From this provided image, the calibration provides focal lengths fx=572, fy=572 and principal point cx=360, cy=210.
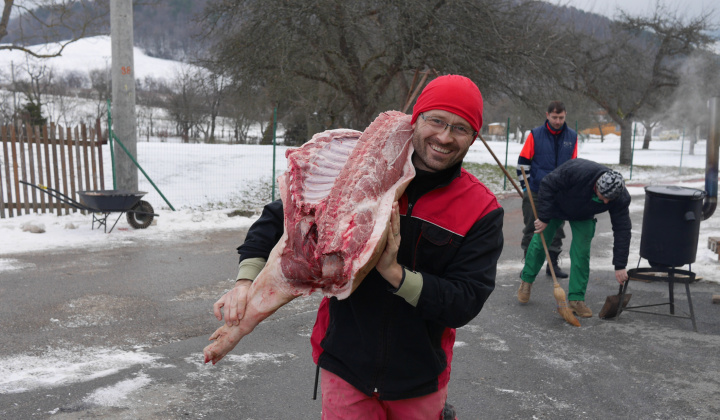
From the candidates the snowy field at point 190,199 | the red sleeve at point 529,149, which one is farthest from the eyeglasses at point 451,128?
the snowy field at point 190,199

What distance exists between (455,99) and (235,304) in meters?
1.03

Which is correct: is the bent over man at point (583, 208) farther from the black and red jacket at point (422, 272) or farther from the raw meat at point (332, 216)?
the raw meat at point (332, 216)

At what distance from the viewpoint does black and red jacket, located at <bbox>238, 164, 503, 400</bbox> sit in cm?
191

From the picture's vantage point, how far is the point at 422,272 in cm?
187

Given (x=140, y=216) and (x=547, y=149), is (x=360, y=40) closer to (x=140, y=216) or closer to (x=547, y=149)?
(x=140, y=216)

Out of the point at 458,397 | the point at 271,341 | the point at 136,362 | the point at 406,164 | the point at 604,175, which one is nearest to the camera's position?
the point at 406,164

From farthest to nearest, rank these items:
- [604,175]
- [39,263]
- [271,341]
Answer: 1. [39,263]
2. [604,175]
3. [271,341]

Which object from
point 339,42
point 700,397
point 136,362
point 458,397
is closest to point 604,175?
point 700,397

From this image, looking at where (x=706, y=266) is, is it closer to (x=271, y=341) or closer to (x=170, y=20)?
(x=271, y=341)

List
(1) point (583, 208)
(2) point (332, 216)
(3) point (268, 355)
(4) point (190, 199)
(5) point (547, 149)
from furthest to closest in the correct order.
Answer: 1. (4) point (190, 199)
2. (5) point (547, 149)
3. (1) point (583, 208)
4. (3) point (268, 355)
5. (2) point (332, 216)

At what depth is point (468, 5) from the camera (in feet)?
50.2

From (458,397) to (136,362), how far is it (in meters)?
2.42

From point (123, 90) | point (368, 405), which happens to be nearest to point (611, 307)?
point (368, 405)

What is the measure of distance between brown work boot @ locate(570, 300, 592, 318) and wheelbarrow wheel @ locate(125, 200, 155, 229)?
660 centimetres
